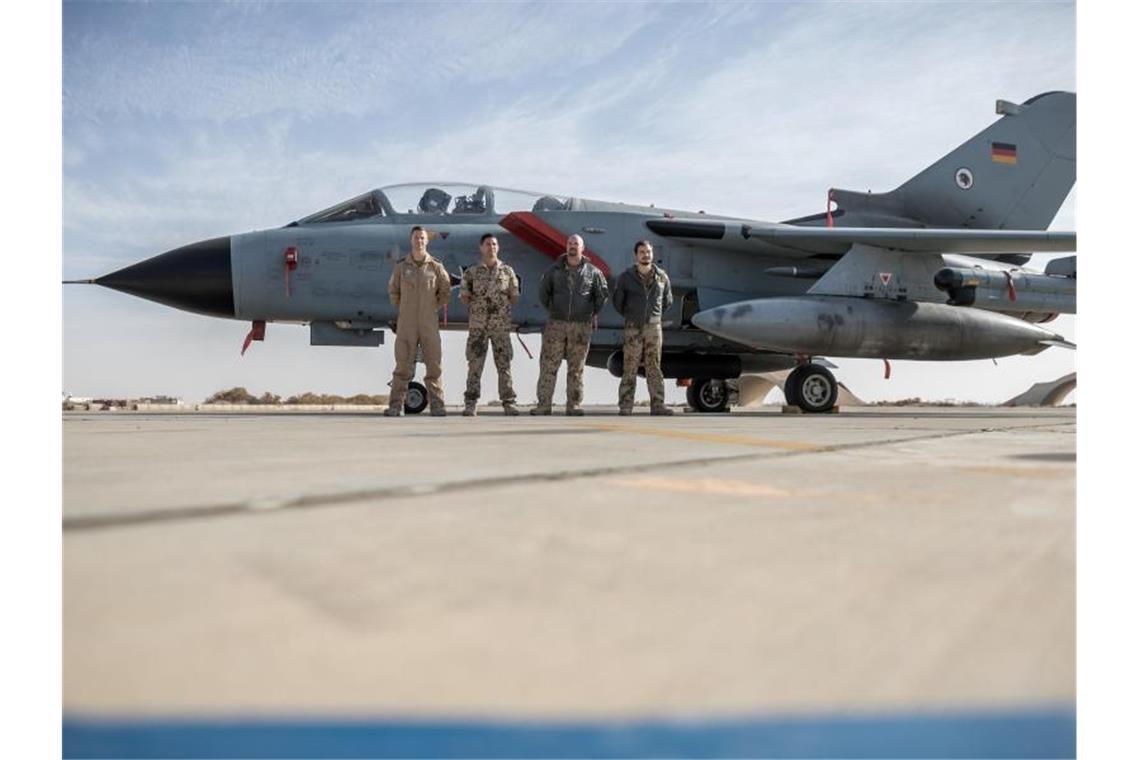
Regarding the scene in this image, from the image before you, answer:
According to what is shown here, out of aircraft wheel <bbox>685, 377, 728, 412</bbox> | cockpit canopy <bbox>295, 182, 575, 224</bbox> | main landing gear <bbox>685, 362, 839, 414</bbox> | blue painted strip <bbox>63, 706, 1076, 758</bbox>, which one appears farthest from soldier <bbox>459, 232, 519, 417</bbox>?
blue painted strip <bbox>63, 706, 1076, 758</bbox>

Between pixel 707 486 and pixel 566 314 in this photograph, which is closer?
pixel 707 486

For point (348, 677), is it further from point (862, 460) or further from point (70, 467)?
point (862, 460)

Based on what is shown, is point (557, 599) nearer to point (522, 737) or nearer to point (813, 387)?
point (522, 737)

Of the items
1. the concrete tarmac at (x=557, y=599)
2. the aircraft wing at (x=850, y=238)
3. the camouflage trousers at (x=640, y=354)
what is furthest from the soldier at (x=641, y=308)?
the concrete tarmac at (x=557, y=599)

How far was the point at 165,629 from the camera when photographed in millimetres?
675

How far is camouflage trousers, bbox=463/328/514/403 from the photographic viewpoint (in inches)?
270

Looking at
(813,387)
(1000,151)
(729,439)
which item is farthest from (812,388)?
(729,439)

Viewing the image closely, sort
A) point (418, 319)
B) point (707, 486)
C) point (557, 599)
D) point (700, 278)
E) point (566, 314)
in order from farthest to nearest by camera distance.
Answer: point (700, 278) < point (566, 314) < point (418, 319) < point (707, 486) < point (557, 599)

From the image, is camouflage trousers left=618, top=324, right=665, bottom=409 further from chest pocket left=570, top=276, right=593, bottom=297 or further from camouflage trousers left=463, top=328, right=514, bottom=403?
camouflage trousers left=463, top=328, right=514, bottom=403

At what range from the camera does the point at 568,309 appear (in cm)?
698

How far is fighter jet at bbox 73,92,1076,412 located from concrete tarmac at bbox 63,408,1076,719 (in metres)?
6.42

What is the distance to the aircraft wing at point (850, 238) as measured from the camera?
8.89 metres

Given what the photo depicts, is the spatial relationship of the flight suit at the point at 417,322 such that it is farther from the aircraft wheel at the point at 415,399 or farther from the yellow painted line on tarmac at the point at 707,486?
the yellow painted line on tarmac at the point at 707,486

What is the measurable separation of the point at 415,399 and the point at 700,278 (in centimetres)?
347
